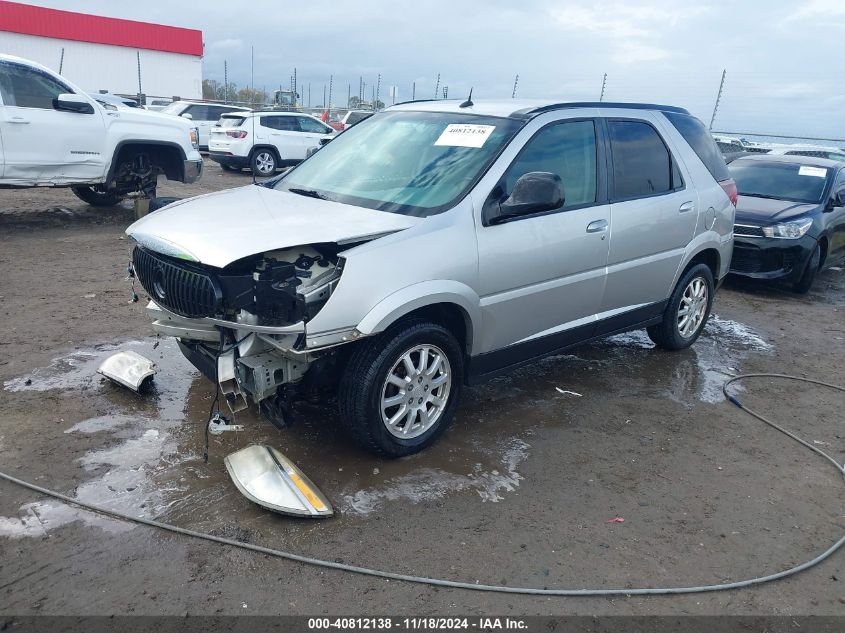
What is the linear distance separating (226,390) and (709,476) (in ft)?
8.96

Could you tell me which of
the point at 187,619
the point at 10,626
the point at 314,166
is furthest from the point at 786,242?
the point at 10,626

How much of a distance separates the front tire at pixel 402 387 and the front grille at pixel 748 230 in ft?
18.8

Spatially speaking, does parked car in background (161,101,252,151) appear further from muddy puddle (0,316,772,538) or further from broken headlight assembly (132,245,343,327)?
broken headlight assembly (132,245,343,327)

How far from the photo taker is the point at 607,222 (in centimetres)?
448

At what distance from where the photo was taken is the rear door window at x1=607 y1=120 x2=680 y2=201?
184 inches

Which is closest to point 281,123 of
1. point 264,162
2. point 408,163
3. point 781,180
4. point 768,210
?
point 264,162

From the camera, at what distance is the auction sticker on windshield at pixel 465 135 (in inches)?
160

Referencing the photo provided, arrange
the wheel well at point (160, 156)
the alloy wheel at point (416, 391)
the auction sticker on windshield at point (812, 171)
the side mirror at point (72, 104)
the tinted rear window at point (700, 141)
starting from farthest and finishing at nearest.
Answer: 1. the wheel well at point (160, 156)
2. the auction sticker on windshield at point (812, 171)
3. the side mirror at point (72, 104)
4. the tinted rear window at point (700, 141)
5. the alloy wheel at point (416, 391)

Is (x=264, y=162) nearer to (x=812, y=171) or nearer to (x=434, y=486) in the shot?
(x=812, y=171)

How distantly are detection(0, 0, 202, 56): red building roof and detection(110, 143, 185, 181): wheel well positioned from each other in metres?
38.5

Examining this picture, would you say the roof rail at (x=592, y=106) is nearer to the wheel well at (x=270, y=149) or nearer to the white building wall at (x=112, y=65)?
the wheel well at (x=270, y=149)

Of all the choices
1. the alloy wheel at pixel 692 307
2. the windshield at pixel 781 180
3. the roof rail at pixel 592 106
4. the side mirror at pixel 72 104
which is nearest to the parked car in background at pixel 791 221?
the windshield at pixel 781 180

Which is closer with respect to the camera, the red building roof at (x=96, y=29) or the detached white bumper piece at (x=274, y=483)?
the detached white bumper piece at (x=274, y=483)

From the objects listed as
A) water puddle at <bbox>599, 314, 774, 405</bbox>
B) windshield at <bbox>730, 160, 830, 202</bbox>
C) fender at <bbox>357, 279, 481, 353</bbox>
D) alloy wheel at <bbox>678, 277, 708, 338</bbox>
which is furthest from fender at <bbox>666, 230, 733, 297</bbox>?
windshield at <bbox>730, 160, 830, 202</bbox>
